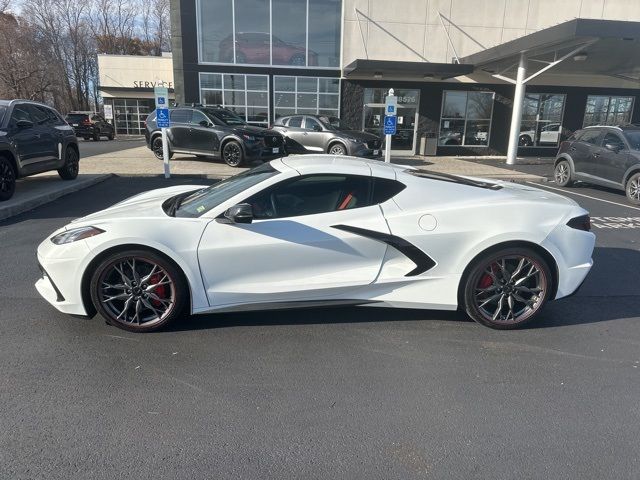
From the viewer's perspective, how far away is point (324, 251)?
11.8 feet

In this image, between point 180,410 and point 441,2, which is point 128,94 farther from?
point 180,410

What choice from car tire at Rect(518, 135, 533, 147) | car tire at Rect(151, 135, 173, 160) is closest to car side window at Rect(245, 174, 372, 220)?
car tire at Rect(151, 135, 173, 160)

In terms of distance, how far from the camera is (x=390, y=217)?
3.66 meters

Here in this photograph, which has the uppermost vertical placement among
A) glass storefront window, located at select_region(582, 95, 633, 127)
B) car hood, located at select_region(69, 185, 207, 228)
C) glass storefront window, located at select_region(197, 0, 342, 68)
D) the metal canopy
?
glass storefront window, located at select_region(197, 0, 342, 68)

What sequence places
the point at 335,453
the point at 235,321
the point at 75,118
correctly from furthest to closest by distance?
the point at 75,118
the point at 235,321
the point at 335,453

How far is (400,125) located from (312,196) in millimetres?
18412

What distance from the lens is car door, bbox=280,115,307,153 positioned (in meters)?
16.1

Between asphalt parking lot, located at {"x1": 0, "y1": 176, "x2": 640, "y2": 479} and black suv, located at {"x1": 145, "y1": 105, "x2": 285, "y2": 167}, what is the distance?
10254 millimetres

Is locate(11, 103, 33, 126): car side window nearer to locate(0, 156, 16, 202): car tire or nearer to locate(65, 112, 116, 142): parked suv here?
locate(0, 156, 16, 202): car tire

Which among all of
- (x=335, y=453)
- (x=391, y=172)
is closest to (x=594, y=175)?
(x=391, y=172)

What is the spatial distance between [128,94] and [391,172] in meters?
38.3

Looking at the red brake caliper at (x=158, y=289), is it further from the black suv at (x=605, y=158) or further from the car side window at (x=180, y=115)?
the car side window at (x=180, y=115)

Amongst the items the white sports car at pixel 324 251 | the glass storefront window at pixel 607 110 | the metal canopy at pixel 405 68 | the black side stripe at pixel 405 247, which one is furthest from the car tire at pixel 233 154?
the glass storefront window at pixel 607 110

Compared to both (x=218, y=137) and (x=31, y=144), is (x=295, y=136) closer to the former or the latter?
(x=218, y=137)
